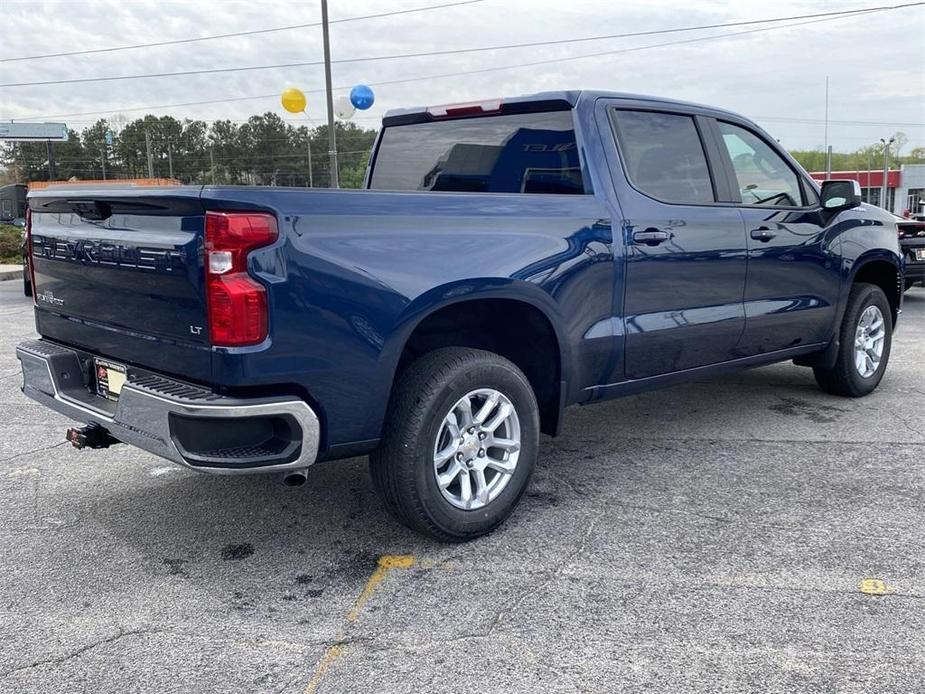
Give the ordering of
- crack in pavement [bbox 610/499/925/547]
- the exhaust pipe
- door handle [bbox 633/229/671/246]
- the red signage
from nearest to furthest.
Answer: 1. the exhaust pipe
2. crack in pavement [bbox 610/499/925/547]
3. door handle [bbox 633/229/671/246]
4. the red signage

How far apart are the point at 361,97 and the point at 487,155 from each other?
16.0m

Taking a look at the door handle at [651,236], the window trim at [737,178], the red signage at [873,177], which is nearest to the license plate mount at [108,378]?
the door handle at [651,236]

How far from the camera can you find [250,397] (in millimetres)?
2928

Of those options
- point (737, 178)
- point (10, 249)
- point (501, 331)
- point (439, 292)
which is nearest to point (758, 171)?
point (737, 178)

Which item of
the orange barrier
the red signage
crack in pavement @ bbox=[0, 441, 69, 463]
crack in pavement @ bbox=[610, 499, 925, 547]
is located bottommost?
crack in pavement @ bbox=[610, 499, 925, 547]

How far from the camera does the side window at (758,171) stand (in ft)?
16.0

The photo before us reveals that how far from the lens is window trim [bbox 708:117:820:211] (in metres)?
4.77

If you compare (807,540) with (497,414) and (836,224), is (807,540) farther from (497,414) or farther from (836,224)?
(836,224)

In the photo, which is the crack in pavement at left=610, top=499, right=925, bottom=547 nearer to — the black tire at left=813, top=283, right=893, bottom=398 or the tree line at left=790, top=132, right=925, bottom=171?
the black tire at left=813, top=283, right=893, bottom=398

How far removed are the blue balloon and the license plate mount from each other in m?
16.9

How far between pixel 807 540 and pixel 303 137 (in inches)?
2680

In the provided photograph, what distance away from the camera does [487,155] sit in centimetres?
446

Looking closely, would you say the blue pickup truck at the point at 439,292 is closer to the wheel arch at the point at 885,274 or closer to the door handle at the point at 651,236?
the door handle at the point at 651,236

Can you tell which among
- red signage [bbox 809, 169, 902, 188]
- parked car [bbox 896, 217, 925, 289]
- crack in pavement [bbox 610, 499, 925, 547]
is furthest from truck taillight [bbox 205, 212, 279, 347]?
red signage [bbox 809, 169, 902, 188]
